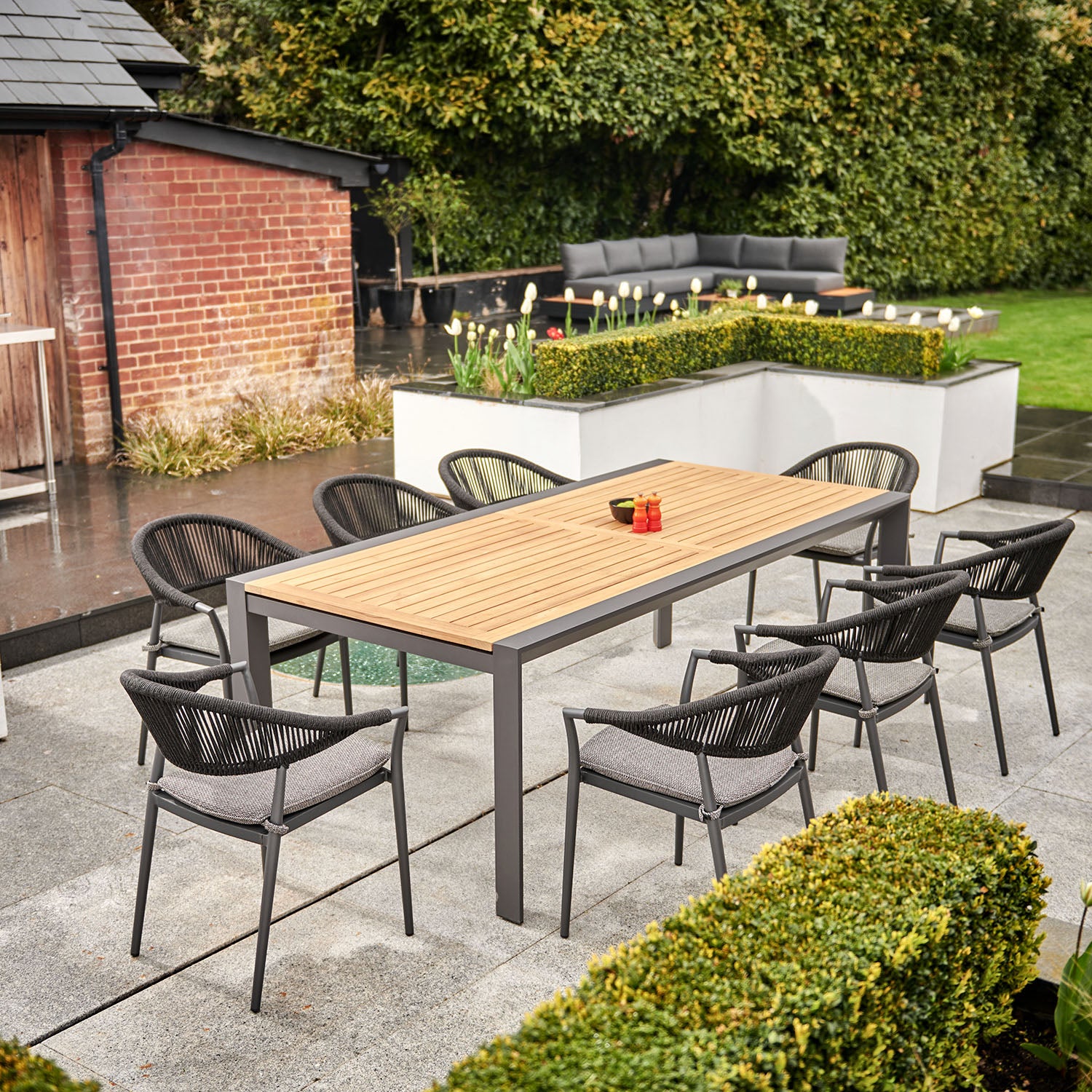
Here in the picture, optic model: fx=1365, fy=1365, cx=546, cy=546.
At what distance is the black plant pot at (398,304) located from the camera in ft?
54.2

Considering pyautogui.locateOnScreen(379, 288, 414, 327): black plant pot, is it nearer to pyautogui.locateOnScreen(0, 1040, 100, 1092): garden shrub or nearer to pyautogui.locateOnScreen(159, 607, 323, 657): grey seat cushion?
pyautogui.locateOnScreen(159, 607, 323, 657): grey seat cushion

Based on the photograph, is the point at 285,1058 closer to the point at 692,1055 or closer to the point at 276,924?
the point at 276,924

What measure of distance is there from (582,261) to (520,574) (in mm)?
12154

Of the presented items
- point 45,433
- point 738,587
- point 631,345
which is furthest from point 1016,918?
point 45,433

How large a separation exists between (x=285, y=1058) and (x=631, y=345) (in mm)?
5945

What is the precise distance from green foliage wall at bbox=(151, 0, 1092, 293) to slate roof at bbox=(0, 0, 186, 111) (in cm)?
682

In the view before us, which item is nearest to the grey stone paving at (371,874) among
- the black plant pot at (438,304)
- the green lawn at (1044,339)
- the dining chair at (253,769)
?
the dining chair at (253,769)

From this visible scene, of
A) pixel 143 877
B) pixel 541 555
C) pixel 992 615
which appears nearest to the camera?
pixel 143 877

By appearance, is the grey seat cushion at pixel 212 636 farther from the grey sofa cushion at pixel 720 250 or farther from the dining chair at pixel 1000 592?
the grey sofa cushion at pixel 720 250

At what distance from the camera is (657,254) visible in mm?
17453

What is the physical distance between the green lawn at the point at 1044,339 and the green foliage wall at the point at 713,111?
93cm

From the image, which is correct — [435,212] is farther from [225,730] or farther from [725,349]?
[225,730]

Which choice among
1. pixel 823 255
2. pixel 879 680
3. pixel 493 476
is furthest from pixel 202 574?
pixel 823 255

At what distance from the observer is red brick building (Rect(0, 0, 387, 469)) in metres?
9.16
